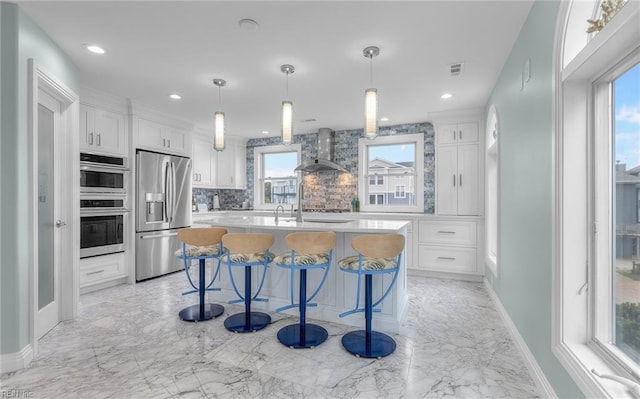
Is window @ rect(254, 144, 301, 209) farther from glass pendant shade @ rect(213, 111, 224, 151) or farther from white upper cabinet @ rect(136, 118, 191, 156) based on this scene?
glass pendant shade @ rect(213, 111, 224, 151)

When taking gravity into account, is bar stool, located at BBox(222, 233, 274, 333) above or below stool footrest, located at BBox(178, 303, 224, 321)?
above

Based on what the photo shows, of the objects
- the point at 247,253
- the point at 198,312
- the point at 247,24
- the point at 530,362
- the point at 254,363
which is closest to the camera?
the point at 530,362

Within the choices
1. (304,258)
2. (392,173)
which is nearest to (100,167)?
(304,258)

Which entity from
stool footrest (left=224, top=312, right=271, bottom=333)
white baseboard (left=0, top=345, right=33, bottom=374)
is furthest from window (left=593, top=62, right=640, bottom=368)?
white baseboard (left=0, top=345, right=33, bottom=374)

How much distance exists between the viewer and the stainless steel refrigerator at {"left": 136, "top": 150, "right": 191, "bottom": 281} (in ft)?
13.9

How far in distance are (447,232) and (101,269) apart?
15.5 ft

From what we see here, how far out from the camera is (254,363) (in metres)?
2.17

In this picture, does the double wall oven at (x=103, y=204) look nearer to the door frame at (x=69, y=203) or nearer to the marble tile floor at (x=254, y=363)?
the door frame at (x=69, y=203)

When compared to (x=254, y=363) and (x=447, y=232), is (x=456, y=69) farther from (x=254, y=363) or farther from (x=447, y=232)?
(x=254, y=363)

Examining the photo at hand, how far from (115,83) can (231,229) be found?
7.07ft

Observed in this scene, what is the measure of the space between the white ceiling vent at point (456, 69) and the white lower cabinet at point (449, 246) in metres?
2.13

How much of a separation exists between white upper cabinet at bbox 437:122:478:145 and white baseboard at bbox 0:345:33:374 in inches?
199

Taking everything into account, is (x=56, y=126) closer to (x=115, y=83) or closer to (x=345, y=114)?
(x=115, y=83)

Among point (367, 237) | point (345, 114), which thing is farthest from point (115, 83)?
point (367, 237)
